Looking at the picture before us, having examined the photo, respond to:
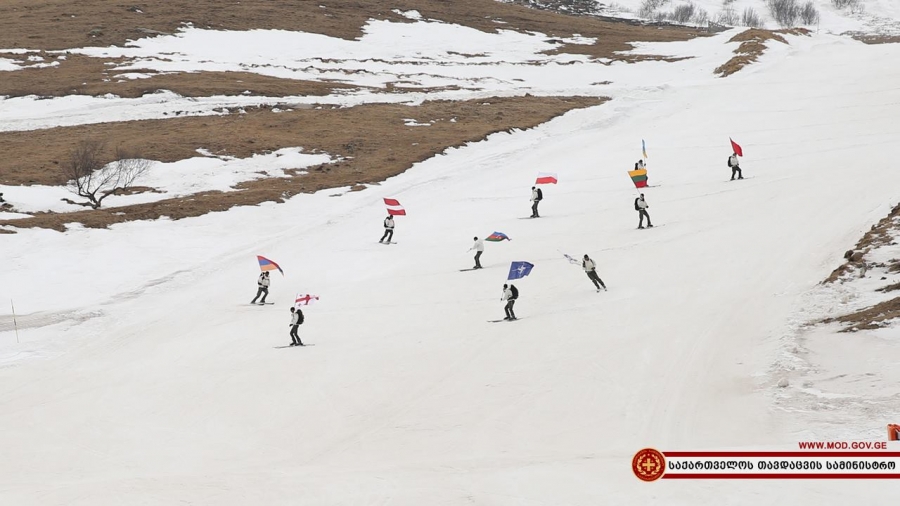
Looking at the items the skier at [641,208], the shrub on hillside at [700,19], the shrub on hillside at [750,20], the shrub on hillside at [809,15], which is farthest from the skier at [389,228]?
the shrub on hillside at [809,15]

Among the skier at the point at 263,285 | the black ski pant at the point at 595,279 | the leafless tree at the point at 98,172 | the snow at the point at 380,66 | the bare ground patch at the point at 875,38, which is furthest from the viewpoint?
the bare ground patch at the point at 875,38

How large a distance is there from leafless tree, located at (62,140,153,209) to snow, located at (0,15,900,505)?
372 inches

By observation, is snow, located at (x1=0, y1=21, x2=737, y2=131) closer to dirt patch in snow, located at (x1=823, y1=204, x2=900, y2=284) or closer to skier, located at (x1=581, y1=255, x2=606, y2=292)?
dirt patch in snow, located at (x1=823, y1=204, x2=900, y2=284)

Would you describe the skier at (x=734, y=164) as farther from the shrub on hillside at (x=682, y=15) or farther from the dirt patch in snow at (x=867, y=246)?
the shrub on hillside at (x=682, y=15)

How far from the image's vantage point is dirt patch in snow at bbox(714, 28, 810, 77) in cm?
8906

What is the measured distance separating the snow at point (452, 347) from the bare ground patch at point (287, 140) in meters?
2.82

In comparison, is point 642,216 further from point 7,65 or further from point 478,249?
point 7,65

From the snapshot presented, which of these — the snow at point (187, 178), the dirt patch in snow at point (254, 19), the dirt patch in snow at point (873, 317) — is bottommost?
the dirt patch in snow at point (873, 317)

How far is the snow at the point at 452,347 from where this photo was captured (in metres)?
17.2

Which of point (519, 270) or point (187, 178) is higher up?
point (187, 178)

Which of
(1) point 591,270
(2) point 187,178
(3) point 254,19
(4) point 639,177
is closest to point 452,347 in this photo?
(1) point 591,270

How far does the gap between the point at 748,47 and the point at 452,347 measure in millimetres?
87249

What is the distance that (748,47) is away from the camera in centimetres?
9931

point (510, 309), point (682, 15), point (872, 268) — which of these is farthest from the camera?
point (682, 15)
